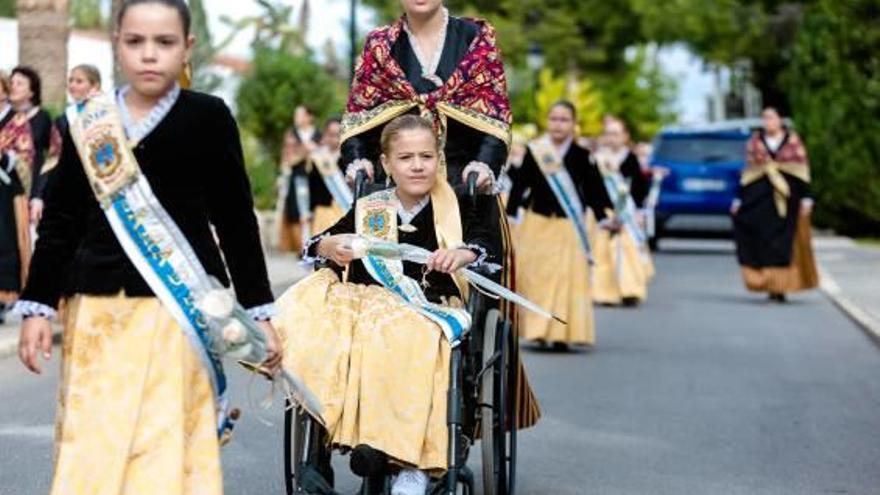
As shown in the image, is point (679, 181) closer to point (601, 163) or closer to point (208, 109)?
point (601, 163)

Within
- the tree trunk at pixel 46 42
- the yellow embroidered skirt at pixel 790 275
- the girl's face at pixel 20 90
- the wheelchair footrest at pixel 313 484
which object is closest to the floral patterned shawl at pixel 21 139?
the girl's face at pixel 20 90

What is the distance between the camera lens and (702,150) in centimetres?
3288

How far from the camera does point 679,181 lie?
1288 inches

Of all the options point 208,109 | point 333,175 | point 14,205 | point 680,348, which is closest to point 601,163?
point 333,175

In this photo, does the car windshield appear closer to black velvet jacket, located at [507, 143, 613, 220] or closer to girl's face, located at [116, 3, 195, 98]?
black velvet jacket, located at [507, 143, 613, 220]

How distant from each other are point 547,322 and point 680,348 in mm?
1219

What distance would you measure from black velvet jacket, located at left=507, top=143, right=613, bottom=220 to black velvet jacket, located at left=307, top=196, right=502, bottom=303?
6.29 metres

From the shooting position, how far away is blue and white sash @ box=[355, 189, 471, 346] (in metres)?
7.15

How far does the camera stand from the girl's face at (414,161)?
748cm

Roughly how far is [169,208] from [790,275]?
16493 millimetres

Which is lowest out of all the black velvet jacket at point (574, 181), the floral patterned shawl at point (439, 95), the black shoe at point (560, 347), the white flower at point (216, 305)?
the black shoe at point (560, 347)

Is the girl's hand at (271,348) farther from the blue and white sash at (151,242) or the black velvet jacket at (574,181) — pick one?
the black velvet jacket at (574,181)

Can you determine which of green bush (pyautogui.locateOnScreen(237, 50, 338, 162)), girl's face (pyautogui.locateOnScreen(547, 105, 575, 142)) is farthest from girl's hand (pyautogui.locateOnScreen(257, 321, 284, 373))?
green bush (pyautogui.locateOnScreen(237, 50, 338, 162))

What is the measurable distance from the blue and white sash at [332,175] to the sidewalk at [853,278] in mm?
4741
